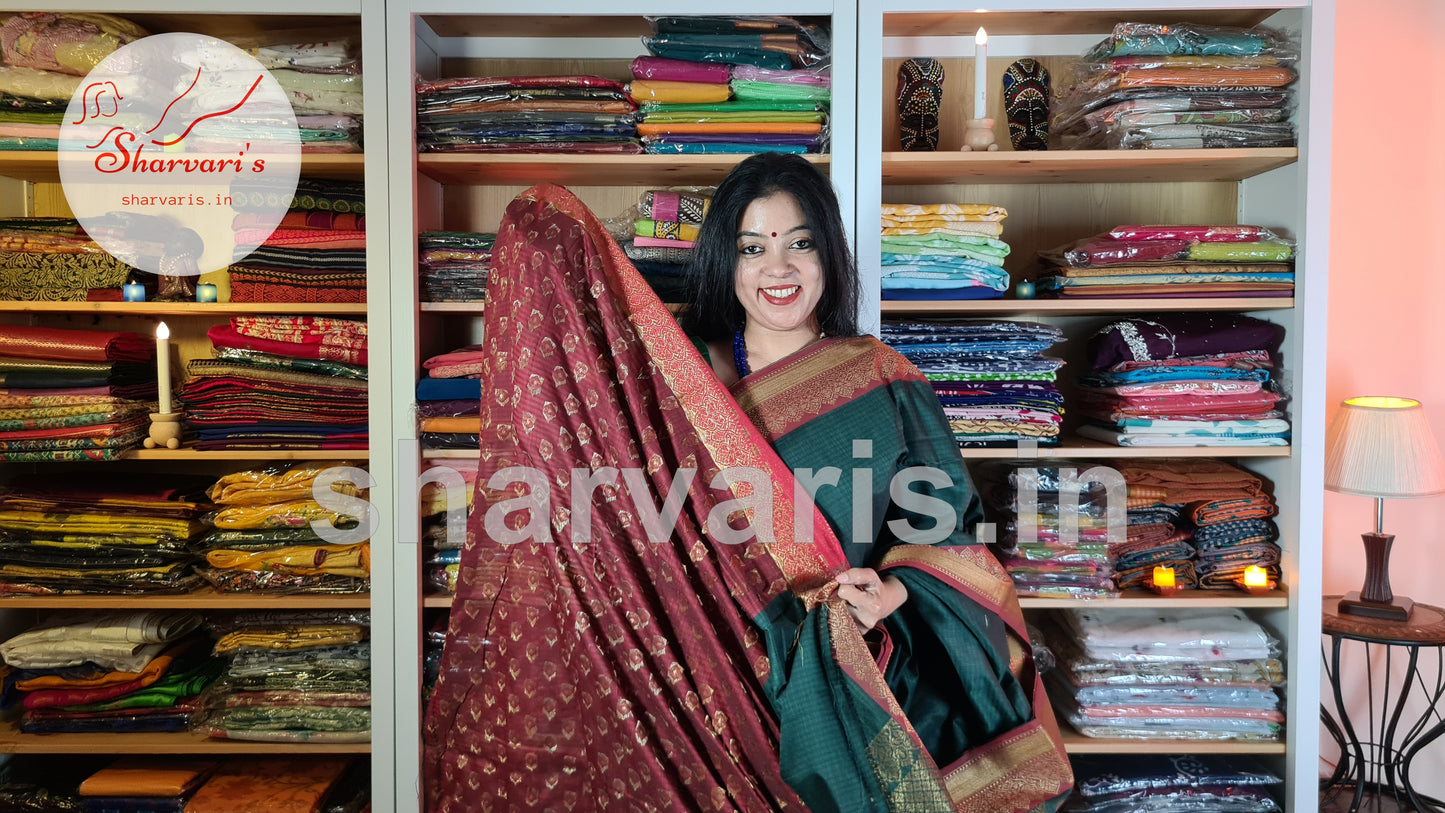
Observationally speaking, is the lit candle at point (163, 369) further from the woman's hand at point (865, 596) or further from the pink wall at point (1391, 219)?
the pink wall at point (1391, 219)

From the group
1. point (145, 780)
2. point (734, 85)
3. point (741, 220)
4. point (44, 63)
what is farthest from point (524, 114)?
point (145, 780)

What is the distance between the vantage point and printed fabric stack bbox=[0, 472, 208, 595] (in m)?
2.25

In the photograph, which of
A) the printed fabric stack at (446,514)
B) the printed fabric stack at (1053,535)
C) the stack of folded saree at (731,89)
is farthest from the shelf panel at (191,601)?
the printed fabric stack at (1053,535)

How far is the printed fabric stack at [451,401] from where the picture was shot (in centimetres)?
213

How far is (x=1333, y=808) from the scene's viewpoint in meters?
2.36

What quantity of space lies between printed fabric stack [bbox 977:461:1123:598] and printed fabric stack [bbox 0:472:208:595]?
1967 mm

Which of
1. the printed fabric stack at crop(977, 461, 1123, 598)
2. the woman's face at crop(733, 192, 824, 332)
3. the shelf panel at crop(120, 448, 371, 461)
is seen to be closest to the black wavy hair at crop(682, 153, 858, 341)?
the woman's face at crop(733, 192, 824, 332)

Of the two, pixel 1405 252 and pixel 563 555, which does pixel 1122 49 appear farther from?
pixel 563 555

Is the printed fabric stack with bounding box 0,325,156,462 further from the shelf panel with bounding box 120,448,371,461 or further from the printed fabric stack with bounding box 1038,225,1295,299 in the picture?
the printed fabric stack with bounding box 1038,225,1295,299

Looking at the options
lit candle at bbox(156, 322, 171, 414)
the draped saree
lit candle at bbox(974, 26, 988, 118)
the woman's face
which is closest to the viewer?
the draped saree

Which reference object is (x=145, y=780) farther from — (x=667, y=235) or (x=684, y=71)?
(x=684, y=71)

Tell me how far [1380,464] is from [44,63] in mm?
3164

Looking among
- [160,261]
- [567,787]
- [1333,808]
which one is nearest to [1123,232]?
[1333,808]

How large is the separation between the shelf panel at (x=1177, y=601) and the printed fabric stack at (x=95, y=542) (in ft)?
6.57
